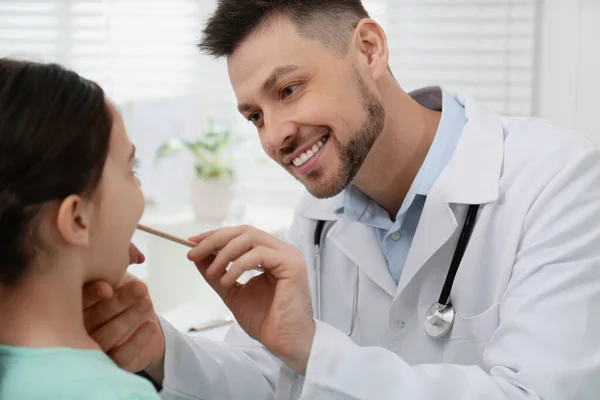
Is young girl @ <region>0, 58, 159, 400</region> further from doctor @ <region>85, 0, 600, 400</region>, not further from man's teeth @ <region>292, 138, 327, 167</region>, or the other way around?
man's teeth @ <region>292, 138, 327, 167</region>

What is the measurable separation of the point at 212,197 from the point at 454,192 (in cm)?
135

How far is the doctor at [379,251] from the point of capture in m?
1.14

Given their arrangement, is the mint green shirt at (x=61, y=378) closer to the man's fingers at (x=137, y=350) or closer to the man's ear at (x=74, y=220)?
the man's ear at (x=74, y=220)

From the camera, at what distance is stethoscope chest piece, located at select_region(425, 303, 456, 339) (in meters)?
1.36

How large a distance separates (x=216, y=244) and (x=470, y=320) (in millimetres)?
486

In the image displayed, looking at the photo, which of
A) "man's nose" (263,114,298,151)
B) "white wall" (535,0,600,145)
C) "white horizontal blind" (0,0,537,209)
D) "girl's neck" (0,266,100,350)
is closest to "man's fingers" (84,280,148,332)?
"girl's neck" (0,266,100,350)

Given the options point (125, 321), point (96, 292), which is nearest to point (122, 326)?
point (125, 321)

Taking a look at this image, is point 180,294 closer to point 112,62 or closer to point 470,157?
point 112,62

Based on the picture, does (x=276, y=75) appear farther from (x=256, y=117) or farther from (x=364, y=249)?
(x=364, y=249)

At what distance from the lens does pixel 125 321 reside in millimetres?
1129

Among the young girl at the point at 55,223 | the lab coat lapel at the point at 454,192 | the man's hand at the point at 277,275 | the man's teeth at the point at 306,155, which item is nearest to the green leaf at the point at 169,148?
the man's teeth at the point at 306,155

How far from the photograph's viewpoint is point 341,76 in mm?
1436

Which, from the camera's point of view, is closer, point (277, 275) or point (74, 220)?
→ point (74, 220)

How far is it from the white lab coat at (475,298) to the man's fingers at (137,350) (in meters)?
0.09
